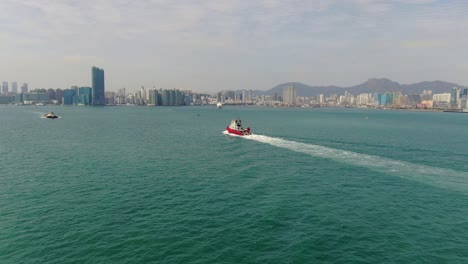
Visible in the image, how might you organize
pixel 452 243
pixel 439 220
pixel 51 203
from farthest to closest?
pixel 51 203, pixel 439 220, pixel 452 243

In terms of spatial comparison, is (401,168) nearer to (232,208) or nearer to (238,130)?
(232,208)

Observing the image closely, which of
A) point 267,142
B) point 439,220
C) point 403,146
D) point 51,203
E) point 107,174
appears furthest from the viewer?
point 267,142

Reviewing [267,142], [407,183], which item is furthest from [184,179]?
[267,142]

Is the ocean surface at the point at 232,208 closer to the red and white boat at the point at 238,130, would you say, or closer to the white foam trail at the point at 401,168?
the white foam trail at the point at 401,168

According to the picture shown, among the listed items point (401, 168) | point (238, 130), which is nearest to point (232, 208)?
point (401, 168)

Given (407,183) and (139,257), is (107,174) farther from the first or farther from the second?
(407,183)

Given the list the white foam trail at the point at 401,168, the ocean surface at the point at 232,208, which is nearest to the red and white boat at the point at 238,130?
the white foam trail at the point at 401,168

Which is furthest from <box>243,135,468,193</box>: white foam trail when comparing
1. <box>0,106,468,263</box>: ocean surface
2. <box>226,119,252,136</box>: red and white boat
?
<box>226,119,252,136</box>: red and white boat

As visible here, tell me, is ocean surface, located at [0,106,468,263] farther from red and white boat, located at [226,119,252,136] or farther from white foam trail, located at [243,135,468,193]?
red and white boat, located at [226,119,252,136]
